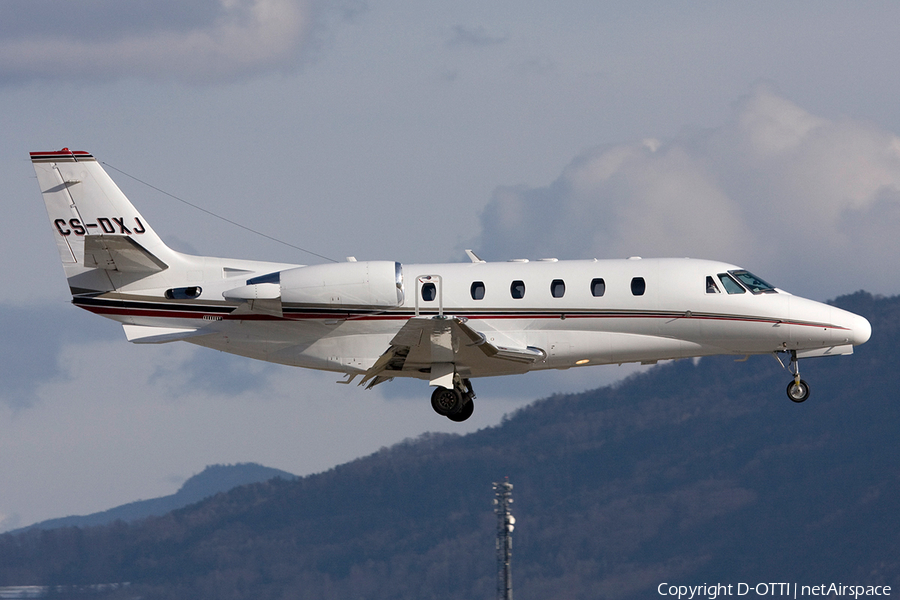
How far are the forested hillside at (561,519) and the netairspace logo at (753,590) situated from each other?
6.55 feet

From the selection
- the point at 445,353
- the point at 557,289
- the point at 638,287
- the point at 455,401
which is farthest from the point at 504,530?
the point at 638,287

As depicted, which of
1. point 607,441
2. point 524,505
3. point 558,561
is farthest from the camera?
point 607,441

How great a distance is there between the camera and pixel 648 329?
30469 mm

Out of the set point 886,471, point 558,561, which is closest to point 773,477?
point 886,471

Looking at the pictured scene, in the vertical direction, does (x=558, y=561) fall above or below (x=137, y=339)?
below

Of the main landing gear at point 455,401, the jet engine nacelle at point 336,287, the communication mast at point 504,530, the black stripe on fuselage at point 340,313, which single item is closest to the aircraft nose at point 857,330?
the black stripe on fuselage at point 340,313

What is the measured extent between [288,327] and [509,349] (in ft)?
18.1

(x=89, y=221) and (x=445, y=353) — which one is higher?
(x=89, y=221)

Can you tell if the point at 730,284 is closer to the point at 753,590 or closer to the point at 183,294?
the point at 183,294

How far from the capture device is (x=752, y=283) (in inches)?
1224

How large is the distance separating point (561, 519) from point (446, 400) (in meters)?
125

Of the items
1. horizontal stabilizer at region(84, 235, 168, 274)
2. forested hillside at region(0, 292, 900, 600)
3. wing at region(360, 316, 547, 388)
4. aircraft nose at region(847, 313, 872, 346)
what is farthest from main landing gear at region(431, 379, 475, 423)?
forested hillside at region(0, 292, 900, 600)

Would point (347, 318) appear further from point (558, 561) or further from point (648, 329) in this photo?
point (558, 561)

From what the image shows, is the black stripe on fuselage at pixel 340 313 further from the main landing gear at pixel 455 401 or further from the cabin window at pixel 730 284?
the main landing gear at pixel 455 401
